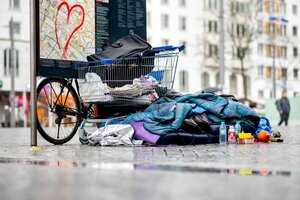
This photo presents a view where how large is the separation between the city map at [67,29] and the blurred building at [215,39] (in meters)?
45.5

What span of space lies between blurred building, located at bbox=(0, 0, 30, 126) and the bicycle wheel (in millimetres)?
42854

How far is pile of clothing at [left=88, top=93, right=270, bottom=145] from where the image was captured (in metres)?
9.62

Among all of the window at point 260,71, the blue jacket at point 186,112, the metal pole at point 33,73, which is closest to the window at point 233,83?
the window at point 260,71

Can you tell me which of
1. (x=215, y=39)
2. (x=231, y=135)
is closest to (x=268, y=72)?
(x=215, y=39)

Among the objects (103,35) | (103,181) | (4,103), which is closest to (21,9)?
(4,103)

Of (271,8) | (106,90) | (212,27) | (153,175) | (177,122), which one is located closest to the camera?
(153,175)

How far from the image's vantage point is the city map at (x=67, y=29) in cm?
1041

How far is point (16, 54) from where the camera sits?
54625mm

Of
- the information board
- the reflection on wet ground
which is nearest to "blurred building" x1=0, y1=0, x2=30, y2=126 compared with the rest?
the information board

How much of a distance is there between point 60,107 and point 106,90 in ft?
3.29

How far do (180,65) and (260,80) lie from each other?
12.1 m

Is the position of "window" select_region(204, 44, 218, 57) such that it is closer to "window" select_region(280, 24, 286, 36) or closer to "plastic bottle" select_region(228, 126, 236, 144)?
"window" select_region(280, 24, 286, 36)

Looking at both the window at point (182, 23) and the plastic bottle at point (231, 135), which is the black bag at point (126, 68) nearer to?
the plastic bottle at point (231, 135)

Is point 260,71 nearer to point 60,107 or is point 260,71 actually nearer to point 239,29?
point 239,29
